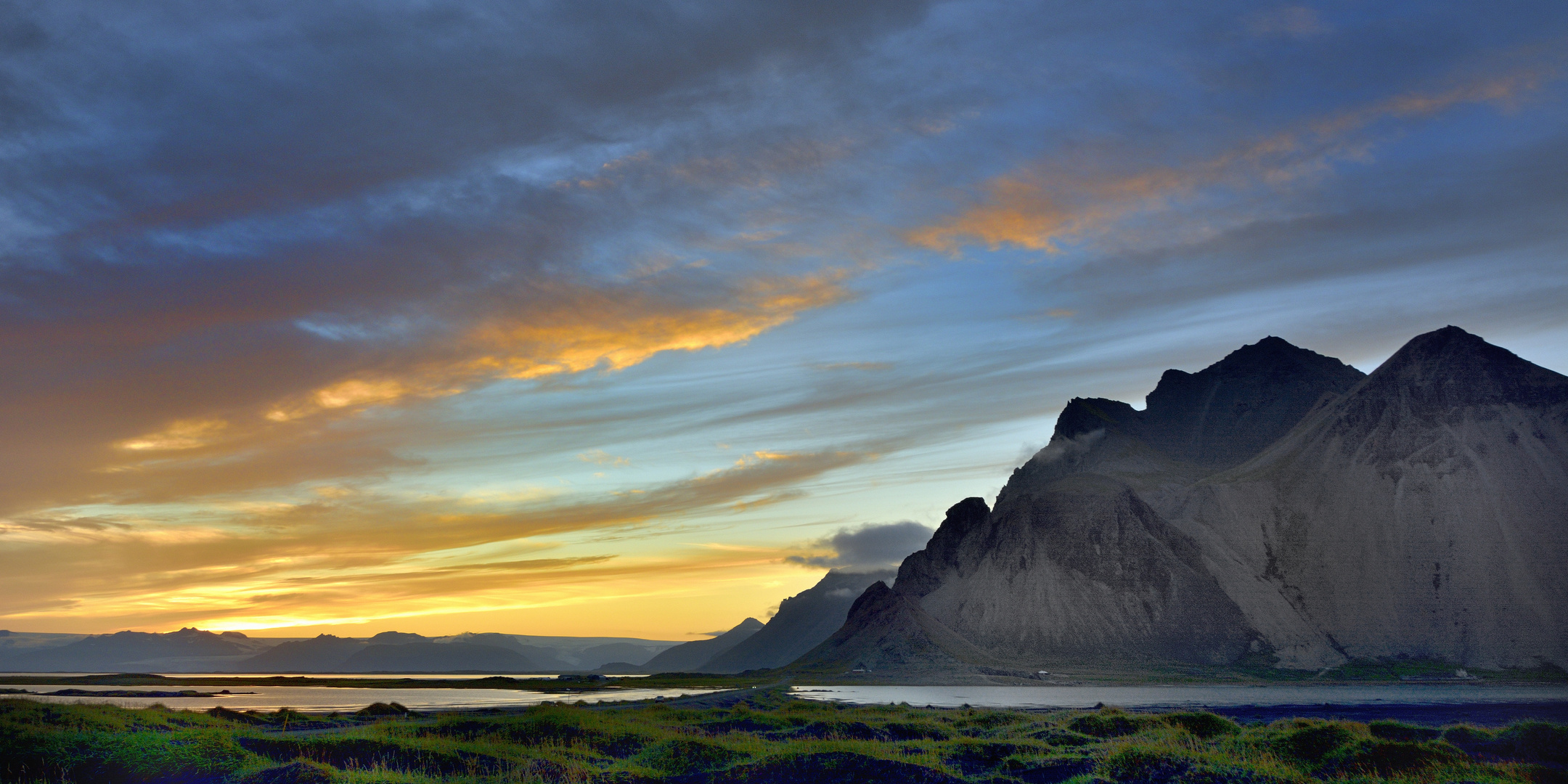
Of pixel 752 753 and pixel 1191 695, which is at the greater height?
pixel 752 753

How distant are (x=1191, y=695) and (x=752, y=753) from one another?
4823 inches

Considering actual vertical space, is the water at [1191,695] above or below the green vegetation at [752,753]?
below

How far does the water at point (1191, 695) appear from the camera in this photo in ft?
390

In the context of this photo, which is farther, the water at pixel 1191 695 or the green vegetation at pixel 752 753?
the water at pixel 1191 695

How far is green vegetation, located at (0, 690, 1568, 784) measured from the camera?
3906 centimetres

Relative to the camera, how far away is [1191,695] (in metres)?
146

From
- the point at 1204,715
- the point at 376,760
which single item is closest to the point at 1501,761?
the point at 1204,715

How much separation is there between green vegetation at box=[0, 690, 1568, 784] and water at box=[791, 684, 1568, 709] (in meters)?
51.9

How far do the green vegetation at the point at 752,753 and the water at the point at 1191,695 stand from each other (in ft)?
170

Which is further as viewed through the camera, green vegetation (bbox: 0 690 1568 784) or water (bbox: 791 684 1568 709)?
water (bbox: 791 684 1568 709)

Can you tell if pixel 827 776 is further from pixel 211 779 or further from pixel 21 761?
pixel 21 761

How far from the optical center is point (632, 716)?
75.4 m

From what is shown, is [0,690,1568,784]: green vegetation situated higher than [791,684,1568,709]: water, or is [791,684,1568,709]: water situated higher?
[0,690,1568,784]: green vegetation

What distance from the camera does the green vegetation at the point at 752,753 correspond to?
128 feet
